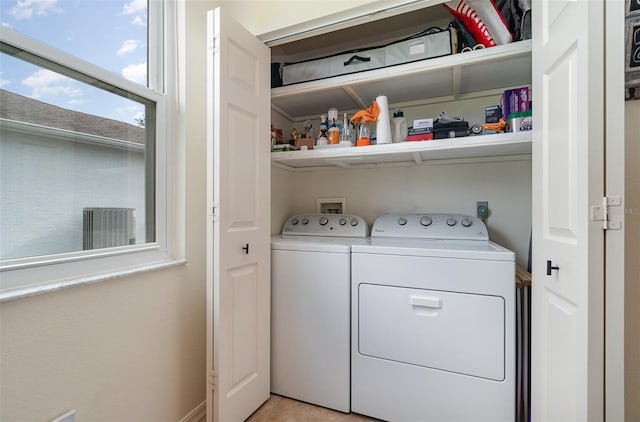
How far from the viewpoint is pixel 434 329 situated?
1420 mm

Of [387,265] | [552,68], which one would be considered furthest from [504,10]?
[387,265]

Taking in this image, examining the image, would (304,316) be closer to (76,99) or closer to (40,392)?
(40,392)

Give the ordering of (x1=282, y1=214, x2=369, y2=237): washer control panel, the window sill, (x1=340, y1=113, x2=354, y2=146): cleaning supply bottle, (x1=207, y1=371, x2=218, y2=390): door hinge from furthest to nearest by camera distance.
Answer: (x1=282, y1=214, x2=369, y2=237): washer control panel
(x1=340, y1=113, x2=354, y2=146): cleaning supply bottle
(x1=207, y1=371, x2=218, y2=390): door hinge
the window sill

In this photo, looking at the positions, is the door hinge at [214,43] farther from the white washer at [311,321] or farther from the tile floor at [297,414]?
the tile floor at [297,414]

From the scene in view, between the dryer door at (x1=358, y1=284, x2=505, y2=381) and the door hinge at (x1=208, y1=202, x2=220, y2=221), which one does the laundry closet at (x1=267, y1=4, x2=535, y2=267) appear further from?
the dryer door at (x1=358, y1=284, x2=505, y2=381)

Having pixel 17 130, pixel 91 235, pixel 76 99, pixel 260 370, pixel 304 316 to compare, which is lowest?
pixel 260 370

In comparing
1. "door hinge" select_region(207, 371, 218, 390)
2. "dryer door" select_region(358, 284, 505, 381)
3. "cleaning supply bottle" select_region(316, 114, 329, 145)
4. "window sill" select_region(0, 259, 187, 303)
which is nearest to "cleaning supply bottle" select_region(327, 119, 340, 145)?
"cleaning supply bottle" select_region(316, 114, 329, 145)

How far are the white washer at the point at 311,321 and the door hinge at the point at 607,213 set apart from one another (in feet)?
3.44

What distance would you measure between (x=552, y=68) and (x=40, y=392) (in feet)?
6.73

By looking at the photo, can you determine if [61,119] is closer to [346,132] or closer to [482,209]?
[346,132]

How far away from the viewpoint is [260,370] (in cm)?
163

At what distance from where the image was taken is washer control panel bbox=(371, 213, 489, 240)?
5.71 feet

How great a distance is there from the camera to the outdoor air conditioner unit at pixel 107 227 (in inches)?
45.7

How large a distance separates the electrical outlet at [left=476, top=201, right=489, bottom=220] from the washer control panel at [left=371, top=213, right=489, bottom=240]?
5.6 inches
